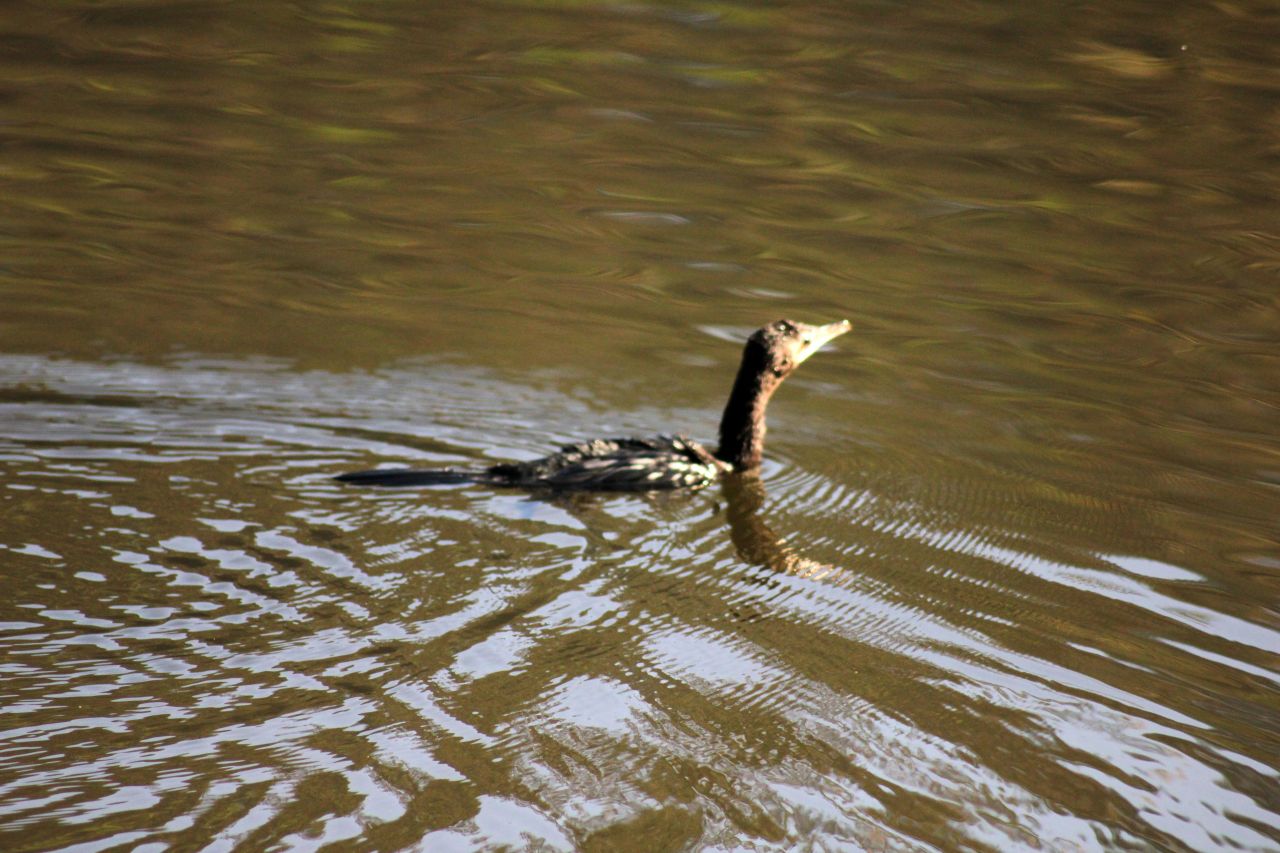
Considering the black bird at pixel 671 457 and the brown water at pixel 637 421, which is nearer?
the brown water at pixel 637 421

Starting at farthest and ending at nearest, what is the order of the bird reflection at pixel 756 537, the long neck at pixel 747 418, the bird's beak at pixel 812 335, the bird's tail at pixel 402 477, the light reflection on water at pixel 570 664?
the bird's beak at pixel 812 335 < the long neck at pixel 747 418 < the bird's tail at pixel 402 477 < the bird reflection at pixel 756 537 < the light reflection on water at pixel 570 664

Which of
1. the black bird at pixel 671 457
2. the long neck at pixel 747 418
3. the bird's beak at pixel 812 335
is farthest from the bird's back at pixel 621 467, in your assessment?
the bird's beak at pixel 812 335

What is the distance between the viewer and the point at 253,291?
843 centimetres

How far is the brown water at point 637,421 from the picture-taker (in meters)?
3.85

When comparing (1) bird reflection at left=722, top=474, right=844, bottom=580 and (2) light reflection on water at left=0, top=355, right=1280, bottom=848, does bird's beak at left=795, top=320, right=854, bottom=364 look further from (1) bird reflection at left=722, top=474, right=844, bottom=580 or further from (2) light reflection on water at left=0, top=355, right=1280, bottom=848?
(2) light reflection on water at left=0, top=355, right=1280, bottom=848

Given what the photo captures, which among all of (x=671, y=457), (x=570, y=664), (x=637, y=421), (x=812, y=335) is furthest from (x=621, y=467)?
(x=570, y=664)

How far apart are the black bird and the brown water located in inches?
5.8

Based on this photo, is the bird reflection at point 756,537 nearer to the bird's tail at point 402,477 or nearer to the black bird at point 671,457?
the black bird at point 671,457

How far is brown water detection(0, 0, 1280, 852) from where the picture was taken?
12.6ft

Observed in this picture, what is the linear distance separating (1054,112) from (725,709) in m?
7.42

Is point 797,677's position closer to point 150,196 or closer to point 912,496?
point 912,496

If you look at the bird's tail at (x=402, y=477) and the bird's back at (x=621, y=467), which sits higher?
the bird's tail at (x=402, y=477)

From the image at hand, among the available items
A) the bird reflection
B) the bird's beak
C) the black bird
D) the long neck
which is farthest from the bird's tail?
the bird's beak

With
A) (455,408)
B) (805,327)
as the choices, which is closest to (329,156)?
(455,408)
